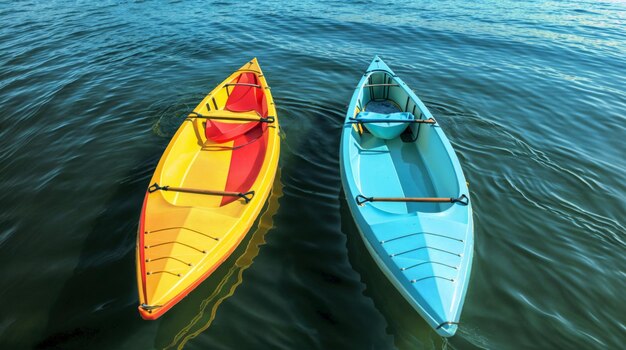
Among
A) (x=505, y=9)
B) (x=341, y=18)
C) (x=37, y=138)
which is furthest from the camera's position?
(x=505, y=9)

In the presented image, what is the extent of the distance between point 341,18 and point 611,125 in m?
16.1

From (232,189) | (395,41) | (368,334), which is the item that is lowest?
(368,334)

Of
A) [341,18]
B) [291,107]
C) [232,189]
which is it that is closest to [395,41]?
[341,18]

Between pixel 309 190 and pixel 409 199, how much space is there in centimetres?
275

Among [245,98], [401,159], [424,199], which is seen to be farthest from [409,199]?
[245,98]

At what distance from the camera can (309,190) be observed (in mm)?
8211

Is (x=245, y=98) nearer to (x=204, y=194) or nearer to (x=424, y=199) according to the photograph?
(x=204, y=194)

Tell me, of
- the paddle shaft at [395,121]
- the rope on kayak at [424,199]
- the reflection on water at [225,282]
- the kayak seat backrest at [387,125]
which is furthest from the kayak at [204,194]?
the kayak seat backrest at [387,125]

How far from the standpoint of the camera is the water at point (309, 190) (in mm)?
5344

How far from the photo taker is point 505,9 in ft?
79.9

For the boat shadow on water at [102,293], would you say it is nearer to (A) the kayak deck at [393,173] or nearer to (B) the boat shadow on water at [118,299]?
(B) the boat shadow on water at [118,299]

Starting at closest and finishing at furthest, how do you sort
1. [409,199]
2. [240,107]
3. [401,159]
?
[409,199] < [401,159] < [240,107]

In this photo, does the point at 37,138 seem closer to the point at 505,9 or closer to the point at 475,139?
the point at 475,139

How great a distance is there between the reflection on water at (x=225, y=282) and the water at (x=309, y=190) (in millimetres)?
29
